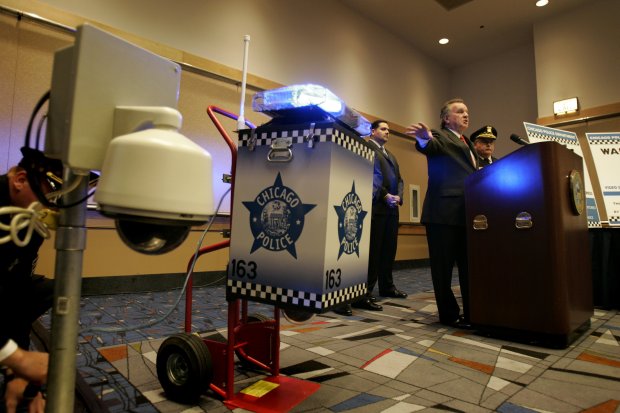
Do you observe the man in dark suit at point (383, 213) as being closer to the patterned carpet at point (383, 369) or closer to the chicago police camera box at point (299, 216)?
the patterned carpet at point (383, 369)

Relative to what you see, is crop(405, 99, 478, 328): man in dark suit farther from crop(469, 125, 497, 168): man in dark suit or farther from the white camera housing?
the white camera housing

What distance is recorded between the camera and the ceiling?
5254 millimetres

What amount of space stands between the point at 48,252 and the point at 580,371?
3.34 metres

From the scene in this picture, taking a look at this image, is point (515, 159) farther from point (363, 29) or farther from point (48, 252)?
point (363, 29)

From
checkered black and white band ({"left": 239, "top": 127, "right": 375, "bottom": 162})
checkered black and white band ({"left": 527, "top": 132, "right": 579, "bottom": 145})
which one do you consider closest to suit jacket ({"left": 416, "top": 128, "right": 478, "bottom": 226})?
checkered black and white band ({"left": 527, "top": 132, "right": 579, "bottom": 145})

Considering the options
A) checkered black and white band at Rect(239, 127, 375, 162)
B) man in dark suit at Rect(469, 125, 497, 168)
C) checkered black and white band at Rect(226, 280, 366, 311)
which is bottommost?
checkered black and white band at Rect(226, 280, 366, 311)

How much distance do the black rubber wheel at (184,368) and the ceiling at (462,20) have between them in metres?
5.19

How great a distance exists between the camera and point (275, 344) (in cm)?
142

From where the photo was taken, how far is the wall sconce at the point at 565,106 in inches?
201

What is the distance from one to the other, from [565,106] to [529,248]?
4316 mm

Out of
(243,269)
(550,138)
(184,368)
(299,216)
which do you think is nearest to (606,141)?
(550,138)

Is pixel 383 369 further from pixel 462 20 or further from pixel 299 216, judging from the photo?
pixel 462 20

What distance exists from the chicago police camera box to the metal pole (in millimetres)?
575

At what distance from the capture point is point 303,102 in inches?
44.4
